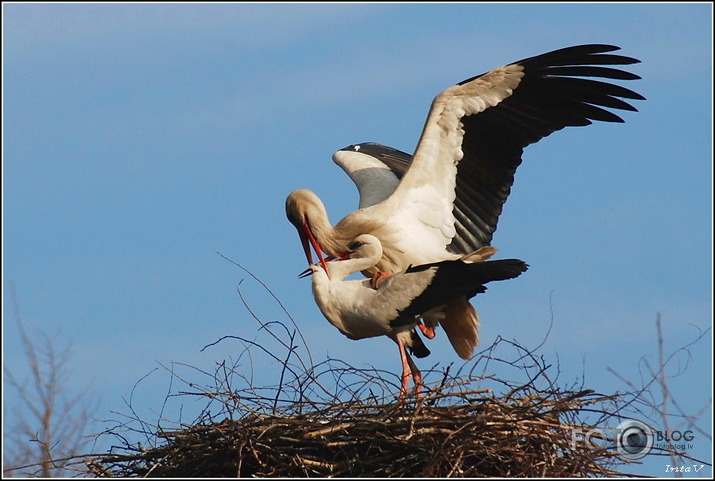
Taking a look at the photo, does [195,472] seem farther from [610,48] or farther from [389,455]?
[610,48]

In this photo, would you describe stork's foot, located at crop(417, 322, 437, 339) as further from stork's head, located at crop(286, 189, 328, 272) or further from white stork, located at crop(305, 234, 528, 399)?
stork's head, located at crop(286, 189, 328, 272)

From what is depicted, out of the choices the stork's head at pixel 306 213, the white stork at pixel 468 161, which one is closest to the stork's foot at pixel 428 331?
the white stork at pixel 468 161

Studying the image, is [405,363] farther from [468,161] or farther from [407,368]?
[468,161]

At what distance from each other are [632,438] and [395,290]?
164cm

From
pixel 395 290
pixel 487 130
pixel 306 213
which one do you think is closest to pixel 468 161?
pixel 487 130

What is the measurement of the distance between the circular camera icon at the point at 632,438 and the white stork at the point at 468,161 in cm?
158

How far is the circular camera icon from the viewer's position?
562cm

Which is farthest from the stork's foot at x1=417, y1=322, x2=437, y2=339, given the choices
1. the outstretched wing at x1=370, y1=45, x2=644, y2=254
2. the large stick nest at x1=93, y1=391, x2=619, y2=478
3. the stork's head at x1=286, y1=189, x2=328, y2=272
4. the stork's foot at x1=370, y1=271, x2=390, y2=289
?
the large stick nest at x1=93, y1=391, x2=619, y2=478

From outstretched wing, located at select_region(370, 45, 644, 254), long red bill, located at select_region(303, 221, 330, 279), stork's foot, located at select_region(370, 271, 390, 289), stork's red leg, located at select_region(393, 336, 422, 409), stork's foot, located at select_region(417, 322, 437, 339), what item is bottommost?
stork's red leg, located at select_region(393, 336, 422, 409)

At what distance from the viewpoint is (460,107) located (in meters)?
7.34

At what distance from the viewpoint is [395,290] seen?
6.65 m

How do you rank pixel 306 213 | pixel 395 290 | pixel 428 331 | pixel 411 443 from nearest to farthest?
pixel 411 443, pixel 395 290, pixel 428 331, pixel 306 213

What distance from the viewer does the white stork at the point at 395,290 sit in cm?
656

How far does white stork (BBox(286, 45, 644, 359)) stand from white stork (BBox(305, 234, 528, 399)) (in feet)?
0.85
